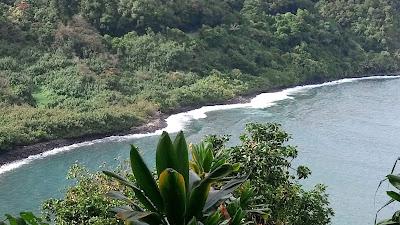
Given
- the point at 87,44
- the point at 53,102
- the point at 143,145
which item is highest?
the point at 87,44

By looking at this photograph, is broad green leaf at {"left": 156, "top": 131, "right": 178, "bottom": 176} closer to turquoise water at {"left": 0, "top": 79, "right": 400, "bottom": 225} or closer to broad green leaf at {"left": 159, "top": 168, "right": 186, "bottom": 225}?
broad green leaf at {"left": 159, "top": 168, "right": 186, "bottom": 225}

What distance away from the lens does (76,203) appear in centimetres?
1052

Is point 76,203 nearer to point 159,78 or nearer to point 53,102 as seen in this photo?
point 53,102

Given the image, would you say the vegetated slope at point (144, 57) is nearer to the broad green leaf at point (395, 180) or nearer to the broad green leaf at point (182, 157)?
the broad green leaf at point (182, 157)

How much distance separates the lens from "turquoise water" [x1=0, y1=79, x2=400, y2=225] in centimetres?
2292

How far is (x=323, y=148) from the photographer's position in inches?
1188

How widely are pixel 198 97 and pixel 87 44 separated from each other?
365 inches

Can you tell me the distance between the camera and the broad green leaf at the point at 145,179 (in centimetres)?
299

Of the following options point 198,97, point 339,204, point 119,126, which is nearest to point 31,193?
point 119,126

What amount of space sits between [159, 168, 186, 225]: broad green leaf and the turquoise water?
16372 millimetres

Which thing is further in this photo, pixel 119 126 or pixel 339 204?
pixel 119 126

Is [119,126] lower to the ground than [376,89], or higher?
higher

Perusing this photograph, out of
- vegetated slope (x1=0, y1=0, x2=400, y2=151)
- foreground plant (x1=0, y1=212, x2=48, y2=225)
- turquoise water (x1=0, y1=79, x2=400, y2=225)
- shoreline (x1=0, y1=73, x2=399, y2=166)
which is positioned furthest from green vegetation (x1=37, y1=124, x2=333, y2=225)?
vegetated slope (x1=0, y1=0, x2=400, y2=151)

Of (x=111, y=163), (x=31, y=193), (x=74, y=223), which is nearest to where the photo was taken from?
(x=74, y=223)
